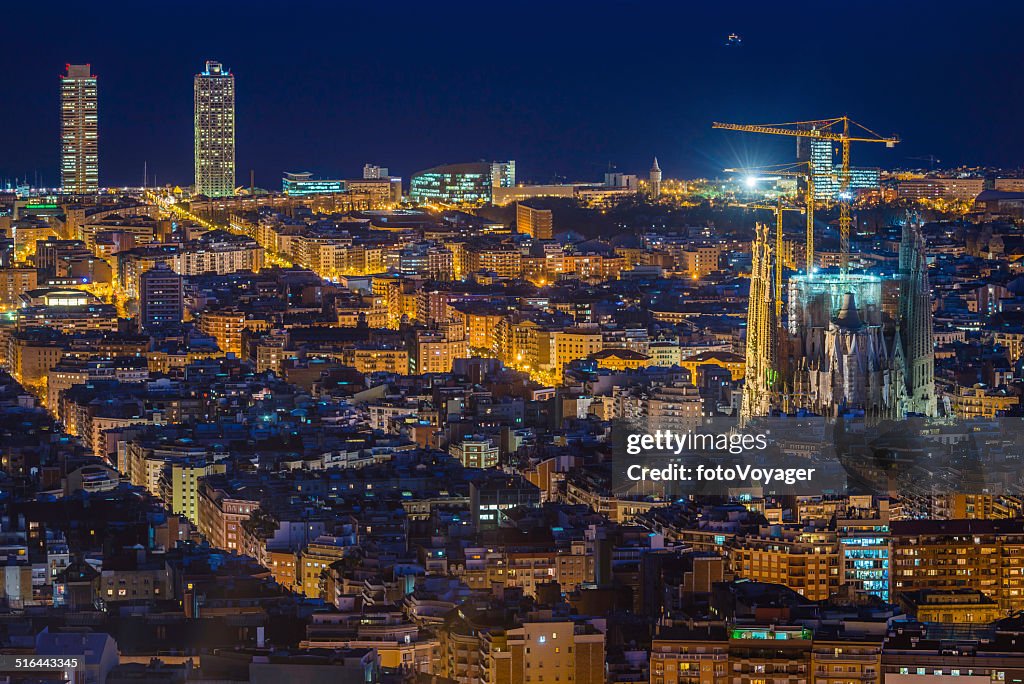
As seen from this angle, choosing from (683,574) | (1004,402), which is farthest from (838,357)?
(683,574)

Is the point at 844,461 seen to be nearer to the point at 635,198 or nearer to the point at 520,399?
the point at 520,399

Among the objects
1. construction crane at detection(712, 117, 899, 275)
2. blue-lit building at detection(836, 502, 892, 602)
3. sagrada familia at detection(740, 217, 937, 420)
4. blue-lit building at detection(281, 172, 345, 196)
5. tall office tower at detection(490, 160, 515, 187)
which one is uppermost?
tall office tower at detection(490, 160, 515, 187)

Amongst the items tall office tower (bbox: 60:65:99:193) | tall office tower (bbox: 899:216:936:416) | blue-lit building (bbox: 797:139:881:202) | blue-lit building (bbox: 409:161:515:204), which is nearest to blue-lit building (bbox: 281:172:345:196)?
blue-lit building (bbox: 409:161:515:204)

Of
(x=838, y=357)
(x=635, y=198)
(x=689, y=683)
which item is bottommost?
(x=689, y=683)

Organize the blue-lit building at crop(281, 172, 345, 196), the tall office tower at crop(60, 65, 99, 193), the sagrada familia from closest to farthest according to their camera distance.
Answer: the sagrada familia
the tall office tower at crop(60, 65, 99, 193)
the blue-lit building at crop(281, 172, 345, 196)

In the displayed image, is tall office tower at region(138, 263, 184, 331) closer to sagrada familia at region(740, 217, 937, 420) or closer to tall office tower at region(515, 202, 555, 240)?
sagrada familia at region(740, 217, 937, 420)

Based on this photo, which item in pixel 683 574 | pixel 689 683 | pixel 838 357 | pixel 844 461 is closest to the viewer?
pixel 689 683

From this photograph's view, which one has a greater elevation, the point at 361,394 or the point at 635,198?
the point at 635,198
